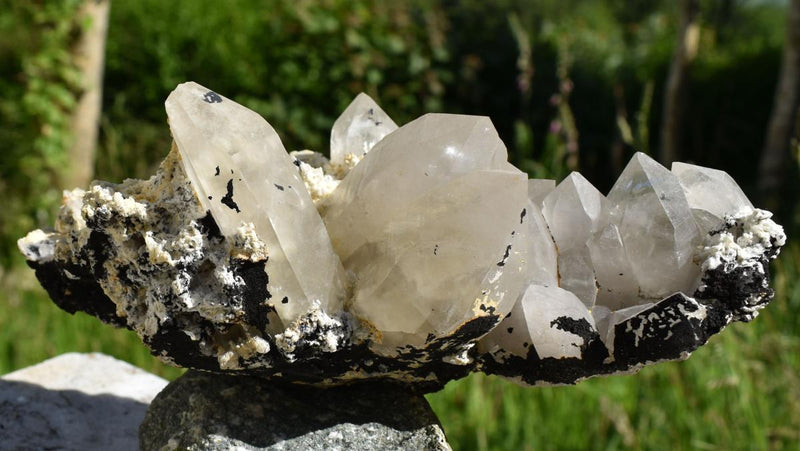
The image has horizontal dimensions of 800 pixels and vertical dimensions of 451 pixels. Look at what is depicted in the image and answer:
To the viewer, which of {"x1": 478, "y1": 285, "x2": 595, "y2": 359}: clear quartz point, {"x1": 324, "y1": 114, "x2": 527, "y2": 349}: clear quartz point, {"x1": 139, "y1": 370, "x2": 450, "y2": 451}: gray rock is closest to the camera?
{"x1": 324, "y1": 114, "x2": 527, "y2": 349}: clear quartz point

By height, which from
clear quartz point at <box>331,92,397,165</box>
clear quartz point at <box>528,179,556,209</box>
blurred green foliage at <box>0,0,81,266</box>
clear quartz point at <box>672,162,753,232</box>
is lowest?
clear quartz point at <box>672,162,753,232</box>

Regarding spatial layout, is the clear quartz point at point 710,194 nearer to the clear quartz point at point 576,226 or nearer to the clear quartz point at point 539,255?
the clear quartz point at point 576,226

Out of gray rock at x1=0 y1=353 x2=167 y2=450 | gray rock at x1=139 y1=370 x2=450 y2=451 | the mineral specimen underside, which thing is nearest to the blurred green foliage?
gray rock at x1=0 y1=353 x2=167 y2=450

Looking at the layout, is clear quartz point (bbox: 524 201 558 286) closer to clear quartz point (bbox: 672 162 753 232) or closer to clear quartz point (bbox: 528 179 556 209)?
clear quartz point (bbox: 528 179 556 209)

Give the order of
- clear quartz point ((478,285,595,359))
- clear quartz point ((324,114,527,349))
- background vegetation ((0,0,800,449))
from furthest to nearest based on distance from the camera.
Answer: background vegetation ((0,0,800,449)) < clear quartz point ((478,285,595,359)) < clear quartz point ((324,114,527,349))

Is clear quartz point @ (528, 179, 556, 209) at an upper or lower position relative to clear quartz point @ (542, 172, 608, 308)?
upper

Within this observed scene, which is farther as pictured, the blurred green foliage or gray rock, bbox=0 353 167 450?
the blurred green foliage
